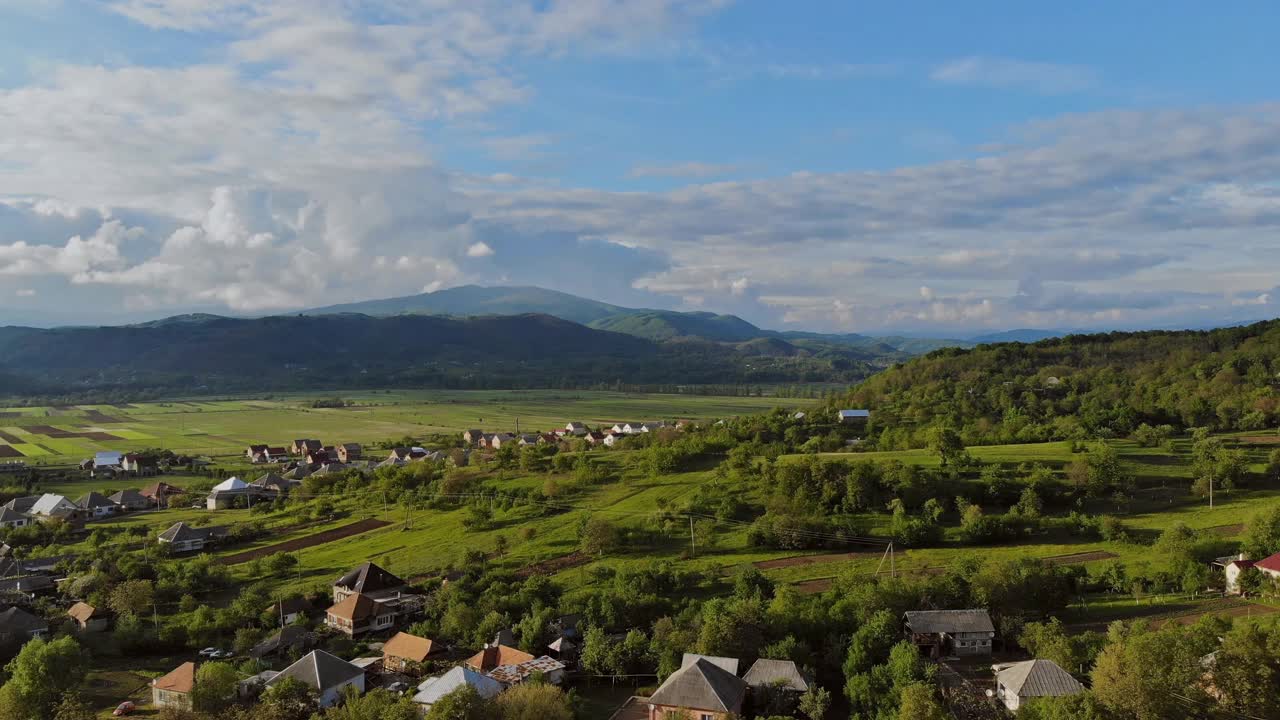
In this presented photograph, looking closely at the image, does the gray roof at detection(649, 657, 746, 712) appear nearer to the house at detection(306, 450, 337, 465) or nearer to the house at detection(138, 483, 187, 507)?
the house at detection(138, 483, 187, 507)

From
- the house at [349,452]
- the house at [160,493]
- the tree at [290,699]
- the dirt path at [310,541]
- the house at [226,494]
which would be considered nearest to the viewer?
the tree at [290,699]

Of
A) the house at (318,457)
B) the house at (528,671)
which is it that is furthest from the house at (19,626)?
the house at (318,457)

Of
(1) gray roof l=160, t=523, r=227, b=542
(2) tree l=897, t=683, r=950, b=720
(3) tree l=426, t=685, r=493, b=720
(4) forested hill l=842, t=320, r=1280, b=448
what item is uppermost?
(4) forested hill l=842, t=320, r=1280, b=448

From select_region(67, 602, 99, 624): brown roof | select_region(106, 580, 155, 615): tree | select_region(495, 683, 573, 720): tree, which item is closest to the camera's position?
select_region(495, 683, 573, 720): tree

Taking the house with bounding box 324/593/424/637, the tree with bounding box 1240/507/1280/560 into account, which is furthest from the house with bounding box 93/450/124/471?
the tree with bounding box 1240/507/1280/560

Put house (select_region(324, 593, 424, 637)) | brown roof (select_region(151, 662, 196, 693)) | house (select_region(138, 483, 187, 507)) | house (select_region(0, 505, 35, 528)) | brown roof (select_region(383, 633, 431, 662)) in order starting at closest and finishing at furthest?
brown roof (select_region(151, 662, 196, 693)) < brown roof (select_region(383, 633, 431, 662)) < house (select_region(324, 593, 424, 637)) < house (select_region(0, 505, 35, 528)) < house (select_region(138, 483, 187, 507))

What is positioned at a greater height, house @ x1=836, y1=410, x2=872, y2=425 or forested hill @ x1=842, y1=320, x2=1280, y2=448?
forested hill @ x1=842, y1=320, x2=1280, y2=448

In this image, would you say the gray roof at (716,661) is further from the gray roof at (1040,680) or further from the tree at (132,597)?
the tree at (132,597)
